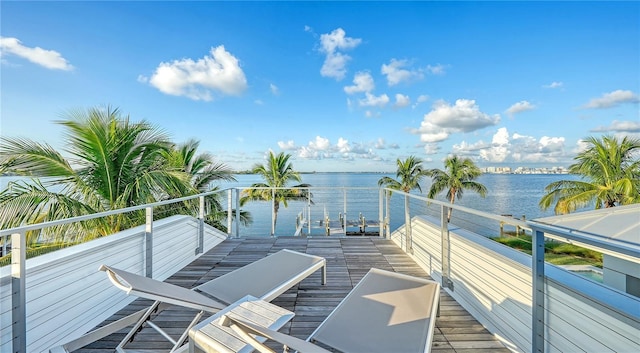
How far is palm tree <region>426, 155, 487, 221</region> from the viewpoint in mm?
18547

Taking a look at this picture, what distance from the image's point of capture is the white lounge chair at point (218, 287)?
64.1 inches

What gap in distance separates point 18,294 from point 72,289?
50 cm

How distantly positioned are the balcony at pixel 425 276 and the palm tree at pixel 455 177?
52.9ft

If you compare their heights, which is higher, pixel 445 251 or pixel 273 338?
pixel 273 338

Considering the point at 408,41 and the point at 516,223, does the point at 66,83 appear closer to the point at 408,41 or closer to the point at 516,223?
the point at 516,223

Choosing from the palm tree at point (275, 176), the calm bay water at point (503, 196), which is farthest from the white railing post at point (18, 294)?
the palm tree at point (275, 176)

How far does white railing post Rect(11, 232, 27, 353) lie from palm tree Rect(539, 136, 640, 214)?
15809mm

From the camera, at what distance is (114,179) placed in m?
4.99

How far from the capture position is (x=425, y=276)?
355cm

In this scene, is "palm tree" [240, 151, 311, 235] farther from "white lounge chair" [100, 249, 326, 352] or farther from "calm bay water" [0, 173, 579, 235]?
"white lounge chair" [100, 249, 326, 352]

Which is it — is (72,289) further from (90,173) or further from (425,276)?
(425,276)

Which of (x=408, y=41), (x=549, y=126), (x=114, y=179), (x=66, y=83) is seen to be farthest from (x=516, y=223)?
(x=549, y=126)

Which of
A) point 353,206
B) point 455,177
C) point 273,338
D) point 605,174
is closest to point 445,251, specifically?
point 273,338

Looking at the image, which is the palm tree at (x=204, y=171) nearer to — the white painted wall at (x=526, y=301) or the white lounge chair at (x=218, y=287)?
the white lounge chair at (x=218, y=287)
